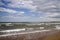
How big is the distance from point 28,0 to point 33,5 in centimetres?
9

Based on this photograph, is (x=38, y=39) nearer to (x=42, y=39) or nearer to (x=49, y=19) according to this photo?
(x=42, y=39)

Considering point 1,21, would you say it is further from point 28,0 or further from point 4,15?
point 28,0

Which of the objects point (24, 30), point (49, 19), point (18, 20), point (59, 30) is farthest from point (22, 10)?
point (59, 30)

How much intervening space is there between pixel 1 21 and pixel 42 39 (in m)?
0.53

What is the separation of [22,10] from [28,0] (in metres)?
0.14

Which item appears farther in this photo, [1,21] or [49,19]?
[49,19]

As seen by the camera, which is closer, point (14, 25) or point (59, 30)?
point (14, 25)

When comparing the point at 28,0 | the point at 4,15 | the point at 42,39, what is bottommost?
the point at 42,39

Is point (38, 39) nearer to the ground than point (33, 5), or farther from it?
nearer to the ground

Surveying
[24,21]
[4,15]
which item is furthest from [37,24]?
[4,15]

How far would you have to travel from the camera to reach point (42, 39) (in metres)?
1.25

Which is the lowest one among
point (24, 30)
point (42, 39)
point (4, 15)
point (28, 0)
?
point (42, 39)

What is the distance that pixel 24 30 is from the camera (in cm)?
124

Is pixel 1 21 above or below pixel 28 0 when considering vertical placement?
below
